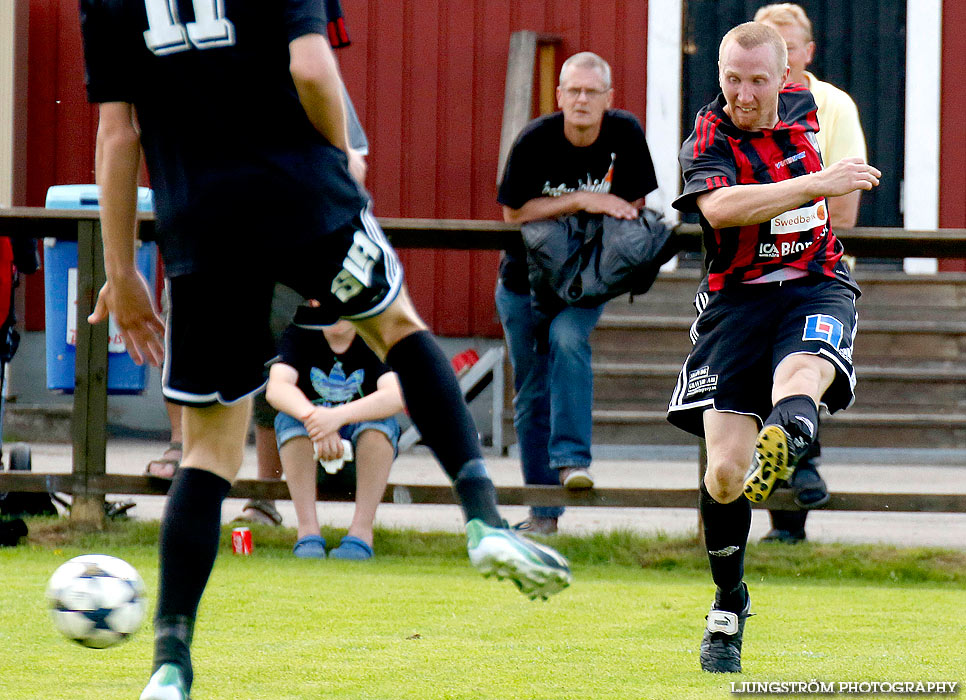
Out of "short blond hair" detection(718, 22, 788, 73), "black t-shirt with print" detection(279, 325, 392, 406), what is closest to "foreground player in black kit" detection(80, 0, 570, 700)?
"short blond hair" detection(718, 22, 788, 73)

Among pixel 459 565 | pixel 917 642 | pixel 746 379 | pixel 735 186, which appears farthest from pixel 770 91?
pixel 459 565

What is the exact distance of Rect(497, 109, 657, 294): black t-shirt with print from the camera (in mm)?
5863

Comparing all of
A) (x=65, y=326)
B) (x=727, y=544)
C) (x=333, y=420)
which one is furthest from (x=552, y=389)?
(x=65, y=326)

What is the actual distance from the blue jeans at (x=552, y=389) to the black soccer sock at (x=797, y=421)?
204 cm

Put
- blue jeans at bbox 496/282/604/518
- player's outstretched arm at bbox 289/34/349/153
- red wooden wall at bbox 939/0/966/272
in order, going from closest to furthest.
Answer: player's outstretched arm at bbox 289/34/349/153 < blue jeans at bbox 496/282/604/518 < red wooden wall at bbox 939/0/966/272

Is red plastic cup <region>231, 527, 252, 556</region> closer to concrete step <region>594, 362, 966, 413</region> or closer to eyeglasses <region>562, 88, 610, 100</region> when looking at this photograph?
eyeglasses <region>562, 88, 610, 100</region>

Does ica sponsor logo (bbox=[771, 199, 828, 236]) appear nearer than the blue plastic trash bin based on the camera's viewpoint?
Yes

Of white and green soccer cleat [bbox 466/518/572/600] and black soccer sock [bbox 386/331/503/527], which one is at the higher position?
black soccer sock [bbox 386/331/503/527]

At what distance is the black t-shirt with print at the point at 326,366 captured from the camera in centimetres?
581

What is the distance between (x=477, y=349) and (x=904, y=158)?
3.83 meters

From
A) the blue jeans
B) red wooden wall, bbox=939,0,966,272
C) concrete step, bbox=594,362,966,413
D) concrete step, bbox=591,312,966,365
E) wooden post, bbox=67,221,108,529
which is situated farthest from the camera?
red wooden wall, bbox=939,0,966,272

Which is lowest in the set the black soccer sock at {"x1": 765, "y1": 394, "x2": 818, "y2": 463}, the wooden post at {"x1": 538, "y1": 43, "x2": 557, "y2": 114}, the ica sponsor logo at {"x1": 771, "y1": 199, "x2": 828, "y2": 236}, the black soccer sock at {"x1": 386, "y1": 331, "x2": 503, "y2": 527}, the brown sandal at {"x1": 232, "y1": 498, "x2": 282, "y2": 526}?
the brown sandal at {"x1": 232, "y1": 498, "x2": 282, "y2": 526}

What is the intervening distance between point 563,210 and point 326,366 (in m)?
1.28

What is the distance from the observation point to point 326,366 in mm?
5844
